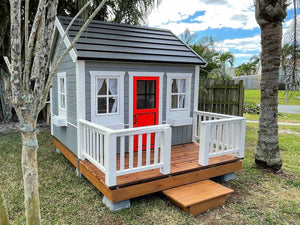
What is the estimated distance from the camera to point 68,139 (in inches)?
195

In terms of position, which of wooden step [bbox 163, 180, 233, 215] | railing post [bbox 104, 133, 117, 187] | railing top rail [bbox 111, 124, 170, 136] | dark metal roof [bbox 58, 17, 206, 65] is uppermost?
dark metal roof [bbox 58, 17, 206, 65]

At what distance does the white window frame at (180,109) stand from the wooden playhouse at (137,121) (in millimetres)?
22

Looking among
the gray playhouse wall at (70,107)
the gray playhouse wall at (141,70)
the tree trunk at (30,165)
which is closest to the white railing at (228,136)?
the gray playhouse wall at (141,70)

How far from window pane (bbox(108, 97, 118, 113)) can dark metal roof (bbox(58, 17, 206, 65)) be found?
77 cm

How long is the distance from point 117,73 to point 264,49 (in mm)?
2848

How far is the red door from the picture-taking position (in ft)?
15.4

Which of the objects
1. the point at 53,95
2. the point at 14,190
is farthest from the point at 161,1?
the point at 14,190

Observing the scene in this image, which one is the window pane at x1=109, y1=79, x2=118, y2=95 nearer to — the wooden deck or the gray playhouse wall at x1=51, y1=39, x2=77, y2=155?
the gray playhouse wall at x1=51, y1=39, x2=77, y2=155

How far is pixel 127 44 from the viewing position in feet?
15.7

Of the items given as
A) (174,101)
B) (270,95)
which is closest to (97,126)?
(174,101)

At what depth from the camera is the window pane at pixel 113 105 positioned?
14.4 ft

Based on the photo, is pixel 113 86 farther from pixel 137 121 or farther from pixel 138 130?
pixel 138 130

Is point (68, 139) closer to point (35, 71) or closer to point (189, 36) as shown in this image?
point (35, 71)

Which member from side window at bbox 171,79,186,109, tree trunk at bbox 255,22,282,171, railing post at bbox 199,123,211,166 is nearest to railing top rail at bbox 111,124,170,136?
railing post at bbox 199,123,211,166
